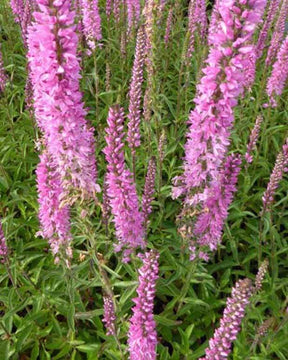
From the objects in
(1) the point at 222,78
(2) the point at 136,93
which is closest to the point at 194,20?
(2) the point at 136,93

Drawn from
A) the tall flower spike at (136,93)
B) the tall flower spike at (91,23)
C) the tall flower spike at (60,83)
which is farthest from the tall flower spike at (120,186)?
the tall flower spike at (91,23)

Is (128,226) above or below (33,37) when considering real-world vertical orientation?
below

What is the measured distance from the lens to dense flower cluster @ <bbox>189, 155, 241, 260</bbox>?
379 centimetres

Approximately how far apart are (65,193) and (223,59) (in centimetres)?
163

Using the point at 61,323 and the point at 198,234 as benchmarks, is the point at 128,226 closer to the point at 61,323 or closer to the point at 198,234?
the point at 198,234

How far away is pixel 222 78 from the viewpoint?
287cm

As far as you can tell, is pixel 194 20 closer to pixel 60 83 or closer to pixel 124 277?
pixel 124 277

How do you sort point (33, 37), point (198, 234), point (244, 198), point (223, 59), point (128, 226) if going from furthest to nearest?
point (244, 198) < point (198, 234) < point (128, 226) < point (223, 59) < point (33, 37)

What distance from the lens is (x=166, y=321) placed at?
4.57 m

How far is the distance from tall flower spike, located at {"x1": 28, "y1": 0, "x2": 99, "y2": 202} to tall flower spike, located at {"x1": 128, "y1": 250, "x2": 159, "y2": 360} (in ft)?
2.89

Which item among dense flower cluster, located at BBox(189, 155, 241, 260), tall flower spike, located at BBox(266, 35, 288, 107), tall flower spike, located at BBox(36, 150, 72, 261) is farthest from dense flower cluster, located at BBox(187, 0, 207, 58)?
A: tall flower spike, located at BBox(36, 150, 72, 261)

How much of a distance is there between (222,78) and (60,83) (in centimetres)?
114

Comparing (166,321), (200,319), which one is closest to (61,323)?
(166,321)

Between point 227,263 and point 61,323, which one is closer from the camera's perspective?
point 61,323
